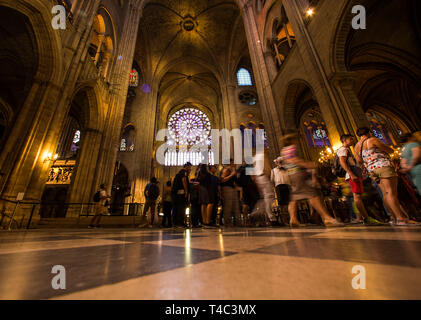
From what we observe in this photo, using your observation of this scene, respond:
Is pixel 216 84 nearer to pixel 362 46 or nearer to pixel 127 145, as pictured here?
pixel 127 145

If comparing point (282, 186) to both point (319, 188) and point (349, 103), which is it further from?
point (349, 103)

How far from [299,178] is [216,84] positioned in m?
17.8

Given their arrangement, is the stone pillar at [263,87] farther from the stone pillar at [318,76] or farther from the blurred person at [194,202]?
the blurred person at [194,202]

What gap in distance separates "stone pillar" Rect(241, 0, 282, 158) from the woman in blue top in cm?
529

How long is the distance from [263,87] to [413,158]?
7457mm

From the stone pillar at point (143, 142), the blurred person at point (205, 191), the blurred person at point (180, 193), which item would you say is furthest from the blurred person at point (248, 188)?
the stone pillar at point (143, 142)

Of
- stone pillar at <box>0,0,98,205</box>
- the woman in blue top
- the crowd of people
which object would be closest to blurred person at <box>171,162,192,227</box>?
the crowd of people

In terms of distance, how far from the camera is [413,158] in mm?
2031

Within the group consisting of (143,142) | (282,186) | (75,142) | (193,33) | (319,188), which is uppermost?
(193,33)

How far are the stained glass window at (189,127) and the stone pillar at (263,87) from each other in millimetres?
10733

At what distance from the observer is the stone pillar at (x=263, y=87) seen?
7711mm

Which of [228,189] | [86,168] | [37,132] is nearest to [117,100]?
[86,168]

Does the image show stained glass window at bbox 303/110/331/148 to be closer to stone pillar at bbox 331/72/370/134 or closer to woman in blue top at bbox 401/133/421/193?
stone pillar at bbox 331/72/370/134

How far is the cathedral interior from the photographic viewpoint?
39 cm
